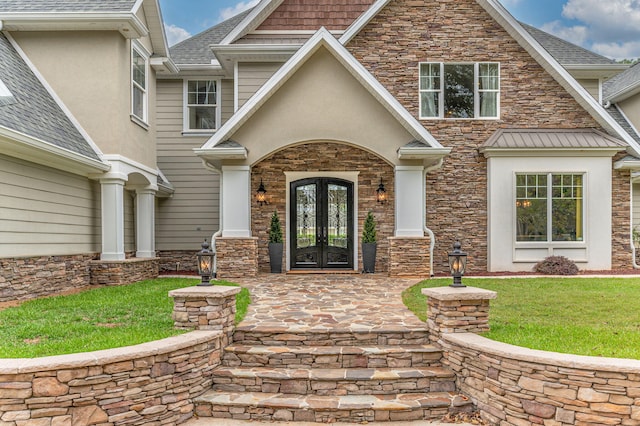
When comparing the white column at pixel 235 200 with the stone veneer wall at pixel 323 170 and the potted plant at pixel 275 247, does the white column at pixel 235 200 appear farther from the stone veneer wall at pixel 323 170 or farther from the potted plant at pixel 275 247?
the stone veneer wall at pixel 323 170

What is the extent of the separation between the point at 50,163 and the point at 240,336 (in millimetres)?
6010

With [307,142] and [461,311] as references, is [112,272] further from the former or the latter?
[461,311]

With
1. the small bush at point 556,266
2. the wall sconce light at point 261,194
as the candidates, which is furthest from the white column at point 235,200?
the small bush at point 556,266

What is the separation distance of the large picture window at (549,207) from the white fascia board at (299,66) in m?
3.71

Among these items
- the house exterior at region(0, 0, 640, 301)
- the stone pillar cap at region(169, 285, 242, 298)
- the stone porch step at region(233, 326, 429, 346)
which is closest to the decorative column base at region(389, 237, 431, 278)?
the house exterior at region(0, 0, 640, 301)

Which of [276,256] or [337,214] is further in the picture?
[337,214]

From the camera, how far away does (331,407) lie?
4816mm

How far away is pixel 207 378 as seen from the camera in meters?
5.22

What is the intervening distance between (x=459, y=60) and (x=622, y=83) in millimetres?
Result: 7987

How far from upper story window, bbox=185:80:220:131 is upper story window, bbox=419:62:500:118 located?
644 cm

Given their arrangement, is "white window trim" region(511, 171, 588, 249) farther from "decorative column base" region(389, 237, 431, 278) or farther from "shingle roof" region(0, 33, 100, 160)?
"shingle roof" region(0, 33, 100, 160)

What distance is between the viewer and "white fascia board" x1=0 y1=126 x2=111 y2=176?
764 centimetres

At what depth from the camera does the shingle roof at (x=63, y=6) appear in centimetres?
1040

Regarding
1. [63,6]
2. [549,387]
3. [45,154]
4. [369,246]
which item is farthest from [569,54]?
[45,154]
